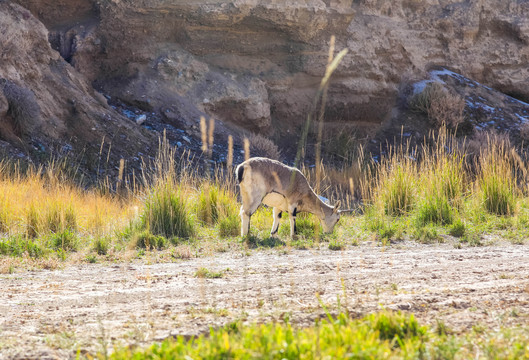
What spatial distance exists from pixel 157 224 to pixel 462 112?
52.2ft

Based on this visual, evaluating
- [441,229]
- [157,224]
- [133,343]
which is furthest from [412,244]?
[133,343]

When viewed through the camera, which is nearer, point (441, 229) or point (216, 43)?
point (441, 229)

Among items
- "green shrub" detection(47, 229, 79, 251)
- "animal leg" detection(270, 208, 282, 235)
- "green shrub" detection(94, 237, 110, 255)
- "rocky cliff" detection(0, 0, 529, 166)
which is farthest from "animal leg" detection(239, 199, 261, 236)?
"rocky cliff" detection(0, 0, 529, 166)

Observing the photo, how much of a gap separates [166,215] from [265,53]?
12.9 m

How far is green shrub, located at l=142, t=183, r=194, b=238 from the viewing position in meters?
9.76

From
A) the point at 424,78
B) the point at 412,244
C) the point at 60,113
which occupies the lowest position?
the point at 412,244

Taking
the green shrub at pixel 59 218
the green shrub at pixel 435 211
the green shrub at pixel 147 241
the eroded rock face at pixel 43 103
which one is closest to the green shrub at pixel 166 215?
the green shrub at pixel 147 241

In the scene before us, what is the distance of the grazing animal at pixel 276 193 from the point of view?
9.69 m

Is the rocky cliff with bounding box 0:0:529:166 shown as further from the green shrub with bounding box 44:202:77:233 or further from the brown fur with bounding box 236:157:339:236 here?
the brown fur with bounding box 236:157:339:236

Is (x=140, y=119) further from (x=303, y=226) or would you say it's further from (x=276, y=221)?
(x=276, y=221)

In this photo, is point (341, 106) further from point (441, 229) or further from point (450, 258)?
point (450, 258)

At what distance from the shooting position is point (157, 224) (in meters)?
9.76

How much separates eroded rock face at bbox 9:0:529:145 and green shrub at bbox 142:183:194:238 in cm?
895

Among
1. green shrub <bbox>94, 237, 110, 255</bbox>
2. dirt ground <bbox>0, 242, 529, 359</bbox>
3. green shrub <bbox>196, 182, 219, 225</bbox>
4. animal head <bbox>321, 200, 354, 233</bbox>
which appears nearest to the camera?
dirt ground <bbox>0, 242, 529, 359</bbox>
